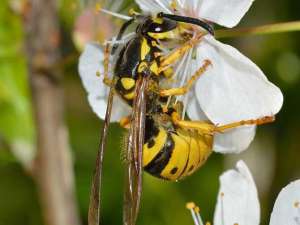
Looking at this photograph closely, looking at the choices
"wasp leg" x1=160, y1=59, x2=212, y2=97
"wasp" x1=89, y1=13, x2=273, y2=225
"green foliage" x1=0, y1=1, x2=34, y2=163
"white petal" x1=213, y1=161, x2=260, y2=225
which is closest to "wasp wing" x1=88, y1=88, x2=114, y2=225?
"wasp" x1=89, y1=13, x2=273, y2=225

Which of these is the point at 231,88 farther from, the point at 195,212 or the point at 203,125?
the point at 195,212

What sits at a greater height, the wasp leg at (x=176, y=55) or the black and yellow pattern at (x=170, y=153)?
the wasp leg at (x=176, y=55)

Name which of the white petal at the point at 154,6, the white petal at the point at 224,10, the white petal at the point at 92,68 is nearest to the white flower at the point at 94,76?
the white petal at the point at 92,68

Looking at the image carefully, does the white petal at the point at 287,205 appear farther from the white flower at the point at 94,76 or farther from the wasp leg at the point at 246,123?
the white flower at the point at 94,76

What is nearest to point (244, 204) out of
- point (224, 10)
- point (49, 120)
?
point (224, 10)

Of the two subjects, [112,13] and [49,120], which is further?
[49,120]

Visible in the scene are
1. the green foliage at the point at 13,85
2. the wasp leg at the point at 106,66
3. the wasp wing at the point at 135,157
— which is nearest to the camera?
the wasp wing at the point at 135,157

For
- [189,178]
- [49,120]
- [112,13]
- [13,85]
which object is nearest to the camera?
[112,13]
